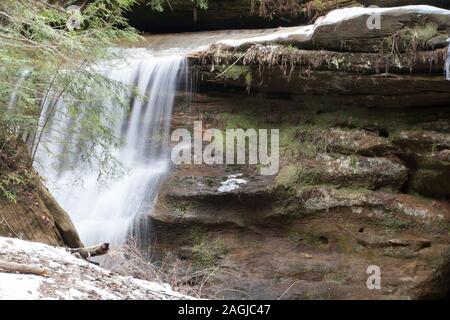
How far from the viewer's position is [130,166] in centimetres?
923

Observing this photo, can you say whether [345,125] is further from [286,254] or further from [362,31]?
[286,254]

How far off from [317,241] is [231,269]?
1366 mm

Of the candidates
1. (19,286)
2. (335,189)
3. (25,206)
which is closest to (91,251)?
(25,206)

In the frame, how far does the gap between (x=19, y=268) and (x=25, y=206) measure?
2456 mm

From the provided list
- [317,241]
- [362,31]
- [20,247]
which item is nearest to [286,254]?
[317,241]

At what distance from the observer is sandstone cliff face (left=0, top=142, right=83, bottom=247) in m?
6.29

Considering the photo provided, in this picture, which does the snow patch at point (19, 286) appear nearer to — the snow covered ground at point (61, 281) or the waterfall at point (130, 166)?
the snow covered ground at point (61, 281)

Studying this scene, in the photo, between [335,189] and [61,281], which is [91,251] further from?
[335,189]

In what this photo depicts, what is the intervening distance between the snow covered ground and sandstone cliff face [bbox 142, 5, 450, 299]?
2793 millimetres

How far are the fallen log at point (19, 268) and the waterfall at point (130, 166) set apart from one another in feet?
12.4

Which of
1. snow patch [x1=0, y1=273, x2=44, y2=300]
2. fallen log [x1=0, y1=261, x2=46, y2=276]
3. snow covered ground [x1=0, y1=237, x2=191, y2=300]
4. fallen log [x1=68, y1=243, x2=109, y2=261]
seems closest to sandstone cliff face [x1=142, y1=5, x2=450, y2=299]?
fallen log [x1=68, y1=243, x2=109, y2=261]

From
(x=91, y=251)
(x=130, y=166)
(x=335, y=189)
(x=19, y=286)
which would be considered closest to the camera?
(x=19, y=286)

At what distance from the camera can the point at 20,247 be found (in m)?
5.19

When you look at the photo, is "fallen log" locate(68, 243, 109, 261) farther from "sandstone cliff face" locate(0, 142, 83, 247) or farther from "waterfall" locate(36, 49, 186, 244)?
"waterfall" locate(36, 49, 186, 244)
